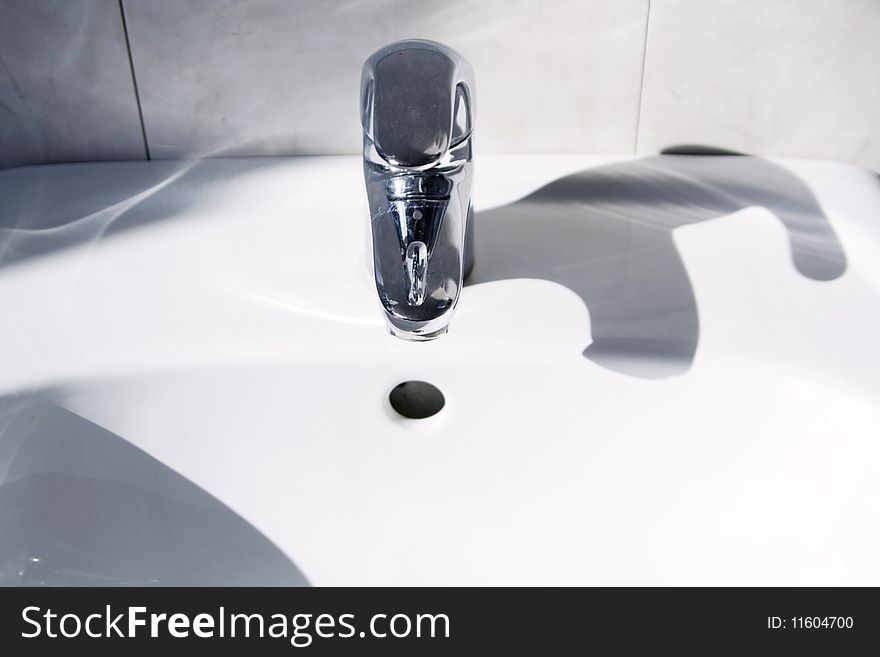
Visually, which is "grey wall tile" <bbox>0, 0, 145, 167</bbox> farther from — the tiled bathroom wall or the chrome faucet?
the chrome faucet

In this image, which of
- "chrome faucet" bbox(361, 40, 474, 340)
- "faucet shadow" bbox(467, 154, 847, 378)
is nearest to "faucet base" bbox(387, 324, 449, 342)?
"chrome faucet" bbox(361, 40, 474, 340)

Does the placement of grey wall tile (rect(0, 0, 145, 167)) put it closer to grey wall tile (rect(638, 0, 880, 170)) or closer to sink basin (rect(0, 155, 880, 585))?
sink basin (rect(0, 155, 880, 585))

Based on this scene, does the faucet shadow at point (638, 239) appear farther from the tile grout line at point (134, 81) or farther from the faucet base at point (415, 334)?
the tile grout line at point (134, 81)

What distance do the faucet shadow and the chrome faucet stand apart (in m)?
0.11

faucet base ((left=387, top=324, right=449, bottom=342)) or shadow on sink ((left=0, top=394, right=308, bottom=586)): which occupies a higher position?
faucet base ((left=387, top=324, right=449, bottom=342))

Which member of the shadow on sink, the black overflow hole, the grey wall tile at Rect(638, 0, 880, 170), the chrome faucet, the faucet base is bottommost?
the shadow on sink

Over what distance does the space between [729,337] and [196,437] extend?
29 centimetres

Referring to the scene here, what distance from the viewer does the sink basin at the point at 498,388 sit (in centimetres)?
43

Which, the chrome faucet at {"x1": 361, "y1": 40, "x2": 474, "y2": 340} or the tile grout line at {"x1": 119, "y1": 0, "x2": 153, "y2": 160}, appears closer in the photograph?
the chrome faucet at {"x1": 361, "y1": 40, "x2": 474, "y2": 340}

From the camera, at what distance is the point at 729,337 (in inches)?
18.3

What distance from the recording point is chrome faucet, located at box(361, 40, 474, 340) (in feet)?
1.23

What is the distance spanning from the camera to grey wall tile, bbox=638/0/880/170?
20.6 inches

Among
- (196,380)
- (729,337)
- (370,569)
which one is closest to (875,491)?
(729,337)

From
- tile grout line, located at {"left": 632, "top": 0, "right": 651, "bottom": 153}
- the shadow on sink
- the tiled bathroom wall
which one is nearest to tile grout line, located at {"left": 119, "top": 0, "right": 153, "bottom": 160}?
the tiled bathroom wall
